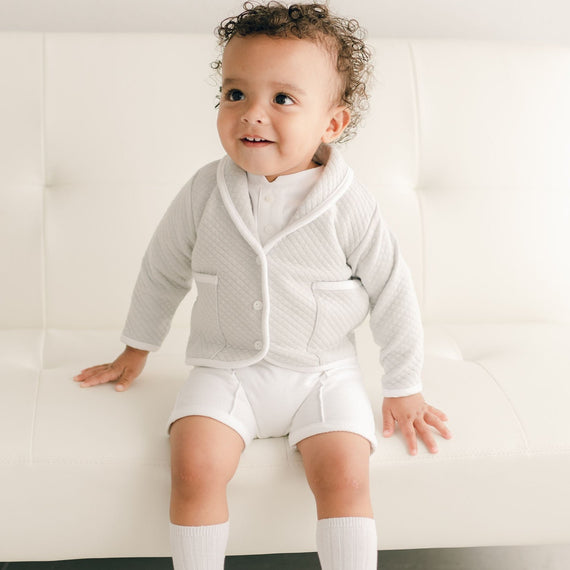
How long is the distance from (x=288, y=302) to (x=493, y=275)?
638 millimetres

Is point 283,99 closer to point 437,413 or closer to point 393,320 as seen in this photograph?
point 393,320

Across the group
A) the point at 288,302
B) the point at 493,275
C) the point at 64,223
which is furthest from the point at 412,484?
the point at 64,223

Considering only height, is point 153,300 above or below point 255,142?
below

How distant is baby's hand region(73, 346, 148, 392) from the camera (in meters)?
1.38

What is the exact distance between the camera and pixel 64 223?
1665 mm

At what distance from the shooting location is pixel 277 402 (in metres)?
1.24

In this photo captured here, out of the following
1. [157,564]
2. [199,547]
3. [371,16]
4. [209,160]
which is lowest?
[157,564]

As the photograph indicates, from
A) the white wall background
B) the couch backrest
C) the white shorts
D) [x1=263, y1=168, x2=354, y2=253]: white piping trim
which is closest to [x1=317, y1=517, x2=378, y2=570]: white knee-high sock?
the white shorts

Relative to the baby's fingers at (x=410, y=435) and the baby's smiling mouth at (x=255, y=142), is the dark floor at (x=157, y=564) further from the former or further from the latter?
the baby's smiling mouth at (x=255, y=142)

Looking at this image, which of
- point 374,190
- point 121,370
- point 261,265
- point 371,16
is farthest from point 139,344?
Result: point 371,16

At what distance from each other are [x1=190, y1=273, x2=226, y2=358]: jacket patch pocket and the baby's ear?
0.27m

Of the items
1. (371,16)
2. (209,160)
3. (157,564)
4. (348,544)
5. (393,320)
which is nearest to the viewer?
(348,544)

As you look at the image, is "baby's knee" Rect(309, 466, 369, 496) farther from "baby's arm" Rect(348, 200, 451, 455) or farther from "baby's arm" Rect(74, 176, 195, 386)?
"baby's arm" Rect(74, 176, 195, 386)

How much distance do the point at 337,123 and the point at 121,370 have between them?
520 mm
